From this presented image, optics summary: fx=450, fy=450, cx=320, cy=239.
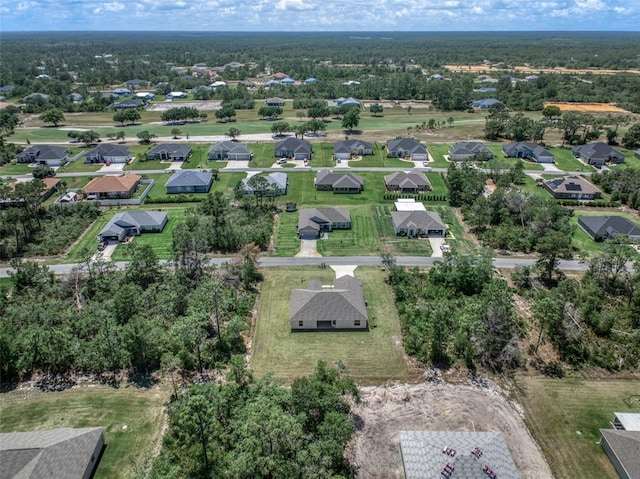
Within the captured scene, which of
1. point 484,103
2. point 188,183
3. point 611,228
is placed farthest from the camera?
point 484,103

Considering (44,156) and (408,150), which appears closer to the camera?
(44,156)

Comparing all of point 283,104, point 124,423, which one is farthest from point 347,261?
point 283,104

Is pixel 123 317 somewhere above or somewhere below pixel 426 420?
above

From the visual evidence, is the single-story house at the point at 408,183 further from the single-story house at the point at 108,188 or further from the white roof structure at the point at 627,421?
the white roof structure at the point at 627,421

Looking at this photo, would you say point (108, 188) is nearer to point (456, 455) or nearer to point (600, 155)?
point (456, 455)

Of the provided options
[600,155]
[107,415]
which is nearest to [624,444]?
[107,415]

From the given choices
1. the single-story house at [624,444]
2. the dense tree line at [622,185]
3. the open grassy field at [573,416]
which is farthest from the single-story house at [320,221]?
the dense tree line at [622,185]

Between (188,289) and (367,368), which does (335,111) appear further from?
(367,368)
